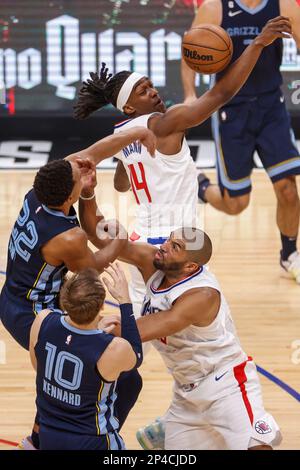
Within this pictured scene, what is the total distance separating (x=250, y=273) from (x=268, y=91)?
1.46 metres

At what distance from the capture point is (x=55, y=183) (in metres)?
5.00

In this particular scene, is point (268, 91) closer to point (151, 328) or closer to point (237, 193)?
point (237, 193)

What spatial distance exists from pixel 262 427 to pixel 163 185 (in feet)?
5.49

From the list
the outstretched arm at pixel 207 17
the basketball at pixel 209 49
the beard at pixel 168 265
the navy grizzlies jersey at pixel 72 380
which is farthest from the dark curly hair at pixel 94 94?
the navy grizzlies jersey at pixel 72 380

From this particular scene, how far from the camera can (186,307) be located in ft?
16.0

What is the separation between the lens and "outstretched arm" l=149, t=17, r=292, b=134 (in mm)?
5859

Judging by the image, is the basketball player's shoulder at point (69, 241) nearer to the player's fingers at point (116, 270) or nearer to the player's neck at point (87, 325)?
the player's fingers at point (116, 270)

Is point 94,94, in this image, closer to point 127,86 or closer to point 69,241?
point 127,86

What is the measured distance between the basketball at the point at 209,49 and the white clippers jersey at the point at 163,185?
550 millimetres

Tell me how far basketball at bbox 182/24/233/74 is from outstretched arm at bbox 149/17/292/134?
388 millimetres

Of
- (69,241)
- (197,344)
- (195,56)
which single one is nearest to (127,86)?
(195,56)

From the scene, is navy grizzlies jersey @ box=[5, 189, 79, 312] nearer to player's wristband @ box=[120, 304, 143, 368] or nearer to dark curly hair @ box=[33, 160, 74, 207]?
dark curly hair @ box=[33, 160, 74, 207]
